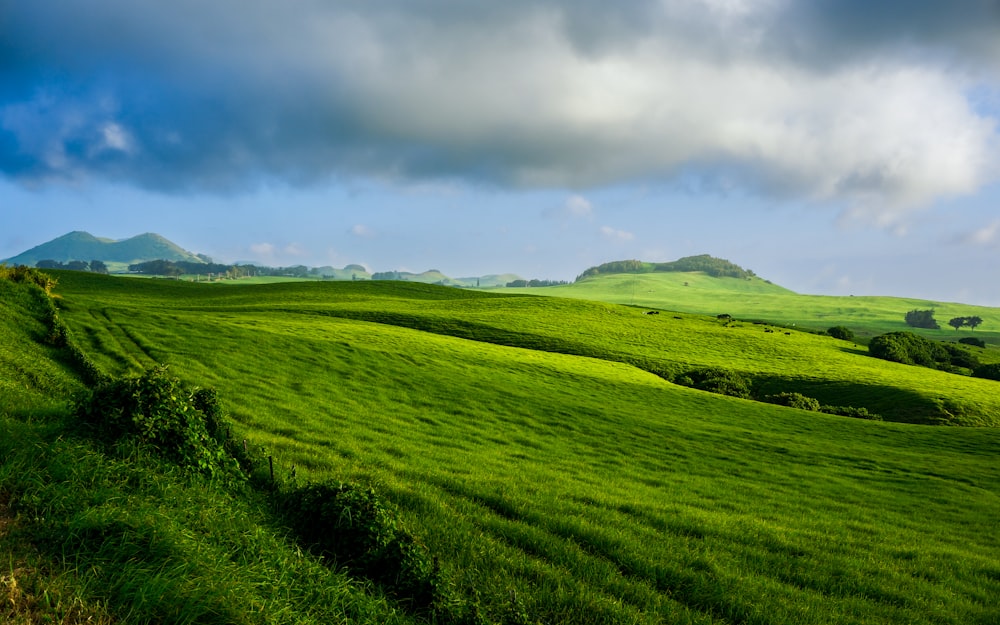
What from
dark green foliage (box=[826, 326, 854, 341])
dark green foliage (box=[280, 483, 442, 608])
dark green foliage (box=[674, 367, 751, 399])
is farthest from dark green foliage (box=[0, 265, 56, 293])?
dark green foliage (box=[826, 326, 854, 341])

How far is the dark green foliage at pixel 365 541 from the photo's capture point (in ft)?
23.0

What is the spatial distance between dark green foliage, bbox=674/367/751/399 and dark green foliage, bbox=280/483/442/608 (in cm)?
5299

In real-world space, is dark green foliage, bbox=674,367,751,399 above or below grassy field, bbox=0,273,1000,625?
below

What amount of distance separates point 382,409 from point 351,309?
5463 centimetres

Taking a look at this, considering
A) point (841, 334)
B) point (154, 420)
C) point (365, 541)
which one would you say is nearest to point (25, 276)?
point (154, 420)

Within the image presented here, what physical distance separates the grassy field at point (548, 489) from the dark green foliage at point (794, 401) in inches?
387

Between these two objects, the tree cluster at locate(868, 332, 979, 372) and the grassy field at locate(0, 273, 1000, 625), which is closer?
the grassy field at locate(0, 273, 1000, 625)

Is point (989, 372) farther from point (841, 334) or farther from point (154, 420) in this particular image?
point (154, 420)

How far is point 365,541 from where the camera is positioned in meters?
7.39

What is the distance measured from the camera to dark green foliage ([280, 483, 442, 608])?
7000mm

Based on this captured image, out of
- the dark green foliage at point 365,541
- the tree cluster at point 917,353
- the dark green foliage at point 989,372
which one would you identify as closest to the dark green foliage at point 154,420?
the dark green foliage at point 365,541

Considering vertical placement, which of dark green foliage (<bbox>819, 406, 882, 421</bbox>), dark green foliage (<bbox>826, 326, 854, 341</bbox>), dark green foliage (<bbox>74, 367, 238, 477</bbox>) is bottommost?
dark green foliage (<bbox>819, 406, 882, 421</bbox>)

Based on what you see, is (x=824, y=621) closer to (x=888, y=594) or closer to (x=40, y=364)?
(x=888, y=594)

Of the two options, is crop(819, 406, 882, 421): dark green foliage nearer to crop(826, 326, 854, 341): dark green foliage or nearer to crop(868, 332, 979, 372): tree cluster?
crop(868, 332, 979, 372): tree cluster
